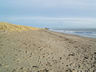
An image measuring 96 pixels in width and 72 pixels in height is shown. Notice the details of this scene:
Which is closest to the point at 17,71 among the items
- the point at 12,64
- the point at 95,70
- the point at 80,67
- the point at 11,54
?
the point at 12,64

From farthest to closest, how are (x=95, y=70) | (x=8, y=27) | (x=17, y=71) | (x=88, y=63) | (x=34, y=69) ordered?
(x=8, y=27), (x=88, y=63), (x=95, y=70), (x=34, y=69), (x=17, y=71)

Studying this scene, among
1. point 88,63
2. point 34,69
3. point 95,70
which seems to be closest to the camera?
point 34,69

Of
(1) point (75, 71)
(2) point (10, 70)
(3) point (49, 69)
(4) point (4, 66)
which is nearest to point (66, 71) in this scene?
(1) point (75, 71)

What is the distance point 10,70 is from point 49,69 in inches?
44.8

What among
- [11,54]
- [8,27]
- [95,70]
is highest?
[8,27]

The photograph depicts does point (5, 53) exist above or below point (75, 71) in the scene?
above

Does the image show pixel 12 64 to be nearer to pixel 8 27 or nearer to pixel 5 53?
pixel 5 53

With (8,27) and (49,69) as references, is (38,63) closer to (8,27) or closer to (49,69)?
(49,69)

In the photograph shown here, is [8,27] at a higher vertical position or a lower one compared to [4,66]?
higher

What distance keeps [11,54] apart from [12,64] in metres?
0.82

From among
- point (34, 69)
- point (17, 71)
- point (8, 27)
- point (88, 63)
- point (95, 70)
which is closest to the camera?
point (17, 71)

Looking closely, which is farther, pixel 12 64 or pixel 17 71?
pixel 12 64

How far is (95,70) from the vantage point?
11.3 feet

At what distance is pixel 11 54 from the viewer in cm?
409
